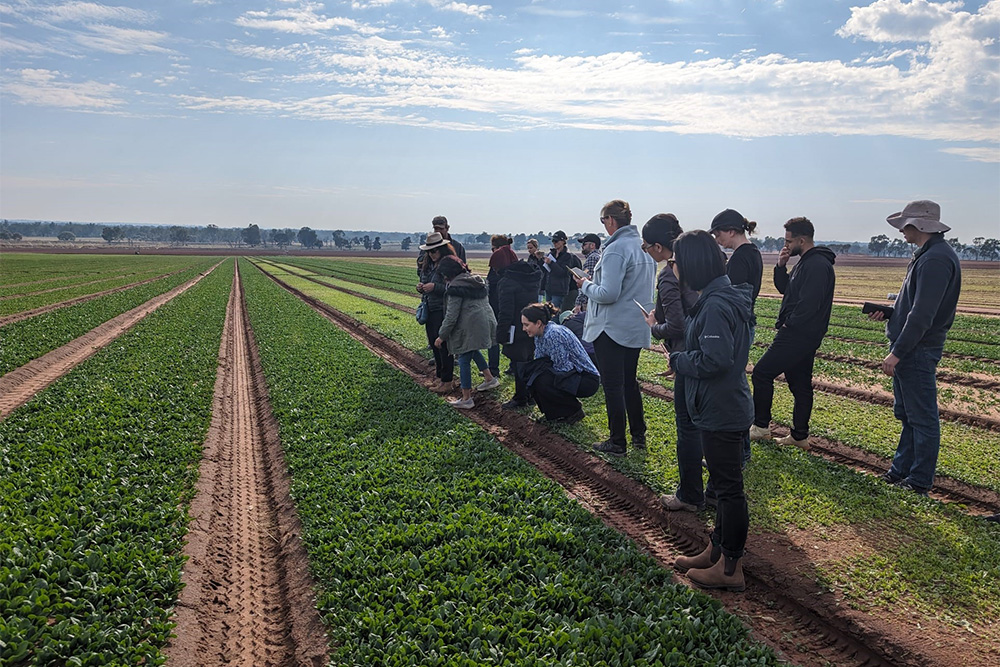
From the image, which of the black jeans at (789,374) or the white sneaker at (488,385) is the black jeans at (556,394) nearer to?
the white sneaker at (488,385)

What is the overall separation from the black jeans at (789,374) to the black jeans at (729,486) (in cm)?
267

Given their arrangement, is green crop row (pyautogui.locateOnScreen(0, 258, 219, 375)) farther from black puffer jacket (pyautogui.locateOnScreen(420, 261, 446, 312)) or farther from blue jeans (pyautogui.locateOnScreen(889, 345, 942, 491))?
blue jeans (pyautogui.locateOnScreen(889, 345, 942, 491))

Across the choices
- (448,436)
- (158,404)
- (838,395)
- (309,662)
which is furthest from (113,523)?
(838,395)

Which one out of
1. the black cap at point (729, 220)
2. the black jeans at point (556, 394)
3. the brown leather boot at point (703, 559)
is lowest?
the brown leather boot at point (703, 559)

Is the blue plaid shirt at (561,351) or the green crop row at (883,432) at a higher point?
the blue plaid shirt at (561,351)

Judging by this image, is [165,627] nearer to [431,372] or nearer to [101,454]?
[101,454]

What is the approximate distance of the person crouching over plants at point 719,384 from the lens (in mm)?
4391

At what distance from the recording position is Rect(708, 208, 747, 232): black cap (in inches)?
231

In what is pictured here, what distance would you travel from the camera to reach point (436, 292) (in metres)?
10.1

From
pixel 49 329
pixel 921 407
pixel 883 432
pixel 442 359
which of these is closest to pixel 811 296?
pixel 921 407

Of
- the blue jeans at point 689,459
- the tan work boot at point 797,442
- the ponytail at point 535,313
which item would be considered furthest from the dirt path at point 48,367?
the tan work boot at point 797,442

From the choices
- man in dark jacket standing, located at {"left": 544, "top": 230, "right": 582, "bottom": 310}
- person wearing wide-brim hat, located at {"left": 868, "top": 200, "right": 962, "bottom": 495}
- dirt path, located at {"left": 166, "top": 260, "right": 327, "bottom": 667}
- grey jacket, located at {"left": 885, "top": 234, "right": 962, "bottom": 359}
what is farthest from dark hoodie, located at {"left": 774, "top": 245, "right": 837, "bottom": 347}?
man in dark jacket standing, located at {"left": 544, "top": 230, "right": 582, "bottom": 310}

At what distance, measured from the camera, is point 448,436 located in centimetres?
779

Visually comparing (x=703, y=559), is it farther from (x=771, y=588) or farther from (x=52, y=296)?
(x=52, y=296)
